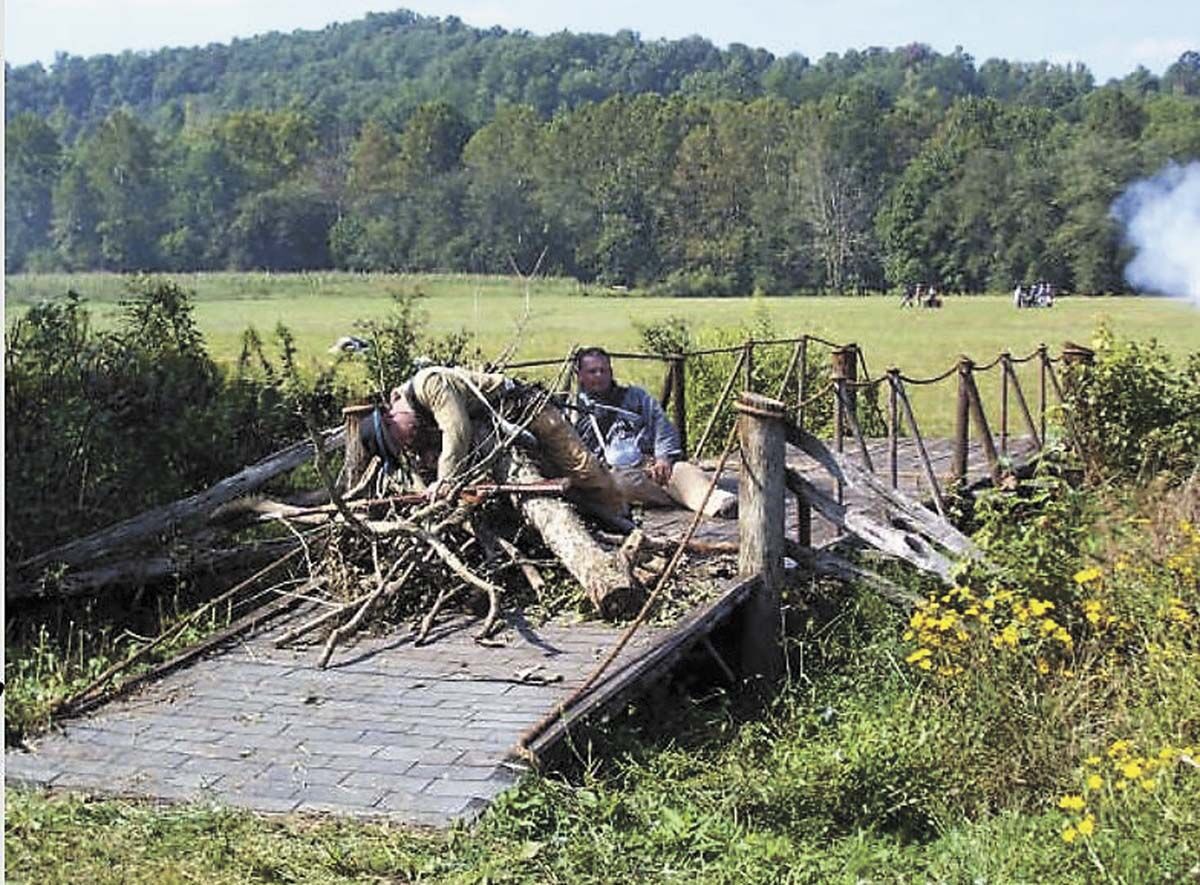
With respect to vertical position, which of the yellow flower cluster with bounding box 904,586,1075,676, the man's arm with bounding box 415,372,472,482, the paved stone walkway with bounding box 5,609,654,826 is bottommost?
the paved stone walkway with bounding box 5,609,654,826

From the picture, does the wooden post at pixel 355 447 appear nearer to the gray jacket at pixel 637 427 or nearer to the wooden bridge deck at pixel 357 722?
the wooden bridge deck at pixel 357 722

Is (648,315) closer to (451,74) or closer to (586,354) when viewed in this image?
(586,354)

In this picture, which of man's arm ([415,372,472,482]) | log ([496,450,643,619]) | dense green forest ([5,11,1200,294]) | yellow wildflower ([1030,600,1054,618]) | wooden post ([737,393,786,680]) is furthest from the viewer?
dense green forest ([5,11,1200,294])

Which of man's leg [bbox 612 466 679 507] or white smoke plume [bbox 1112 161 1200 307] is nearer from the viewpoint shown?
man's leg [bbox 612 466 679 507]

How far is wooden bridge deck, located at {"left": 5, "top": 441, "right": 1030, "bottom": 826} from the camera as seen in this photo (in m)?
6.21

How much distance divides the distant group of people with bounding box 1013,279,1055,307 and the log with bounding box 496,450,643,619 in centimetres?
3735

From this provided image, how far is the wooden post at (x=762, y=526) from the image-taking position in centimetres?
851

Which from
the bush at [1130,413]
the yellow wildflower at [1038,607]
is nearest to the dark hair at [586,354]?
the bush at [1130,413]

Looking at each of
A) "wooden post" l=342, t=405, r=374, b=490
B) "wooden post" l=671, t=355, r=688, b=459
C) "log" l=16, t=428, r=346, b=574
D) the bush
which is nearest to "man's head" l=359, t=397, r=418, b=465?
"wooden post" l=342, t=405, r=374, b=490

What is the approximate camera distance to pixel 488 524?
9.24 meters

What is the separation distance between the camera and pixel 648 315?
34.2 metres

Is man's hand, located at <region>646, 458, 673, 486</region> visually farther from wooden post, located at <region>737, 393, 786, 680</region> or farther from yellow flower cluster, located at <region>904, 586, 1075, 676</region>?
yellow flower cluster, located at <region>904, 586, 1075, 676</region>

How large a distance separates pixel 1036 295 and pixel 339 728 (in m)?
41.3

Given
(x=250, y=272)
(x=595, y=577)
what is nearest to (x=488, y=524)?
(x=595, y=577)
